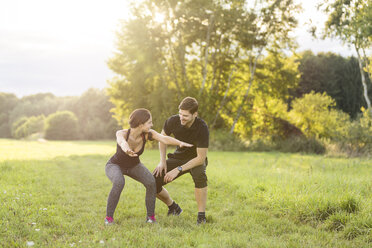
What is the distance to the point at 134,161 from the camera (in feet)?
17.3

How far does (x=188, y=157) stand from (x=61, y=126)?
5937 cm

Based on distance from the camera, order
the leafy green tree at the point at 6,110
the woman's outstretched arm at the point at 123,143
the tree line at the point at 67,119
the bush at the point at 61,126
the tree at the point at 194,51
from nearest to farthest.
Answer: the woman's outstretched arm at the point at 123,143 → the tree at the point at 194,51 → the bush at the point at 61,126 → the tree line at the point at 67,119 → the leafy green tree at the point at 6,110

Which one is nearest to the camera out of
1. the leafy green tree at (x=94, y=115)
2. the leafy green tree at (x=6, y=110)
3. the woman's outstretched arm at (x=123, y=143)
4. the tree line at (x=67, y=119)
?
the woman's outstretched arm at (x=123, y=143)

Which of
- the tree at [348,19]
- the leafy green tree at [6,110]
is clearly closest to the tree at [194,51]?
the tree at [348,19]

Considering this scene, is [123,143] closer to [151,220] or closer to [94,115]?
[151,220]

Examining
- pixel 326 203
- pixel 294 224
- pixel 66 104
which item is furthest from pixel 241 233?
pixel 66 104

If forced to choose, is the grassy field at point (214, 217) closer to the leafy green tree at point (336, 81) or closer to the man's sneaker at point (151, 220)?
the man's sneaker at point (151, 220)

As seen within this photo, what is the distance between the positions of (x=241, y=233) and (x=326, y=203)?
180 cm

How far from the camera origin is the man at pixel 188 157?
5145 mm

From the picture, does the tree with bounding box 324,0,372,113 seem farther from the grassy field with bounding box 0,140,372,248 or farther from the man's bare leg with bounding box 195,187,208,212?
the man's bare leg with bounding box 195,187,208,212

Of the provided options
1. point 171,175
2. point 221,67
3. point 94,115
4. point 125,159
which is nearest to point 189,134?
point 171,175

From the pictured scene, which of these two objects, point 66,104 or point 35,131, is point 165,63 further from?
point 66,104

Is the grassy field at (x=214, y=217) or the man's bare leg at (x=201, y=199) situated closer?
the grassy field at (x=214, y=217)

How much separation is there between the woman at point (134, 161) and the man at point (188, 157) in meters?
0.35
